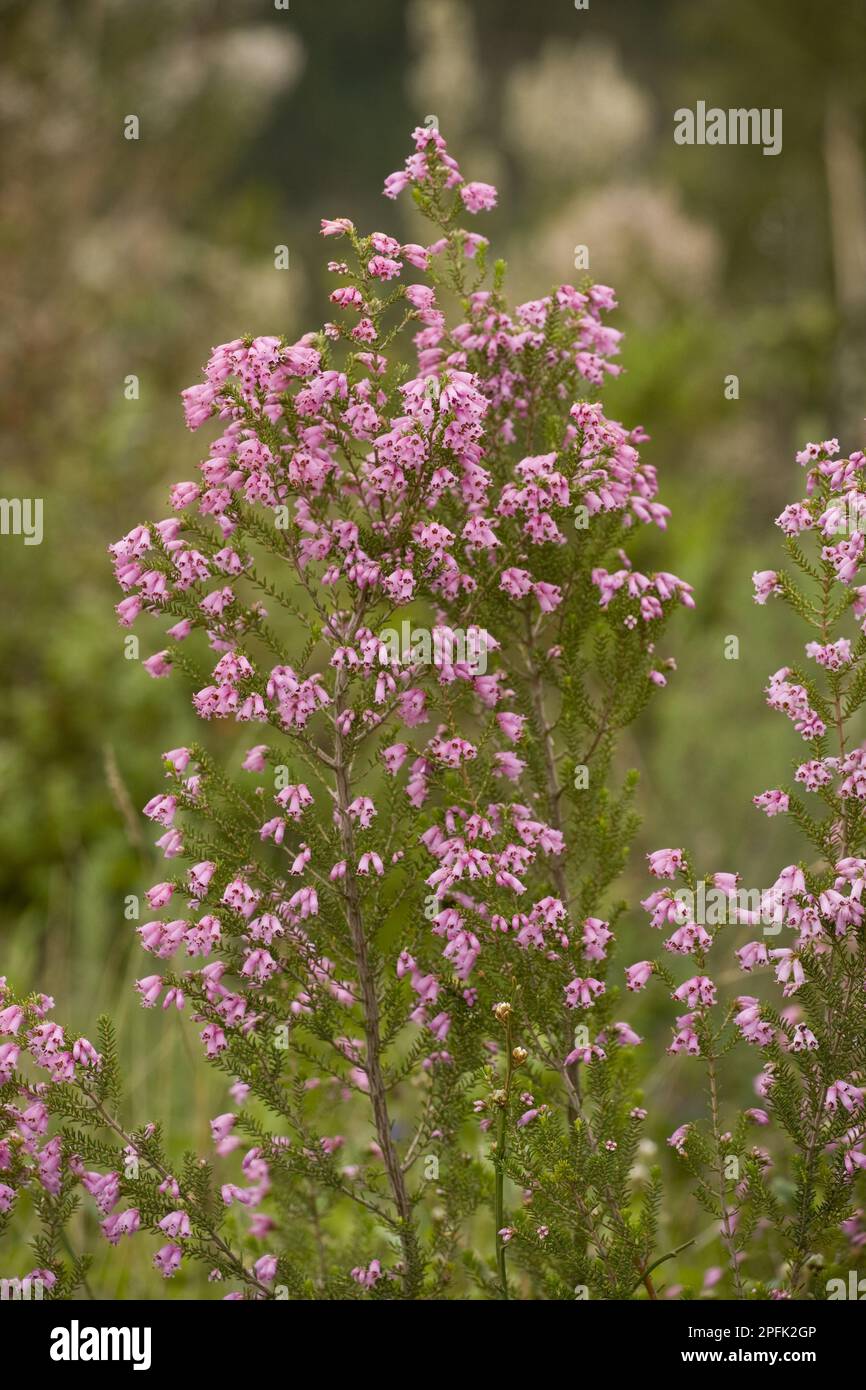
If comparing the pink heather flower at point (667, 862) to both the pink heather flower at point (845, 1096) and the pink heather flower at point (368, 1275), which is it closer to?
the pink heather flower at point (845, 1096)

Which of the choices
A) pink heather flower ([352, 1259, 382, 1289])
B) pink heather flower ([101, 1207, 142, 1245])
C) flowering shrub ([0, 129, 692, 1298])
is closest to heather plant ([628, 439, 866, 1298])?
flowering shrub ([0, 129, 692, 1298])

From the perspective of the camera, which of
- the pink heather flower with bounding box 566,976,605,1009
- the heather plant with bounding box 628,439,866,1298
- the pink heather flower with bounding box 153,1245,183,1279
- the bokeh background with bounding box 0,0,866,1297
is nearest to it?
the heather plant with bounding box 628,439,866,1298

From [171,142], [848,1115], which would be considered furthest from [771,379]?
[848,1115]

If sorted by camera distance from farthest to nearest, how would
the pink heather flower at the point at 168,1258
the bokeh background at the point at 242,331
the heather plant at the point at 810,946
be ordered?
1. the bokeh background at the point at 242,331
2. the pink heather flower at the point at 168,1258
3. the heather plant at the point at 810,946

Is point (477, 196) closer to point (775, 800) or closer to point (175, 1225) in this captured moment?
point (775, 800)

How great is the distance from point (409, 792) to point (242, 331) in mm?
5085

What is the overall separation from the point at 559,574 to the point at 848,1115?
1.26m

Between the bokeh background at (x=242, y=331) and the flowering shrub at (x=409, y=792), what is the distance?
0.81m

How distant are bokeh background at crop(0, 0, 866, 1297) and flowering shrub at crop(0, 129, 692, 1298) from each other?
2.66 ft

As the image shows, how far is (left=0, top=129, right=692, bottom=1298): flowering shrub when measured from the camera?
251 centimetres

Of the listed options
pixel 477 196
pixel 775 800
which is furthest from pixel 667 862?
pixel 477 196

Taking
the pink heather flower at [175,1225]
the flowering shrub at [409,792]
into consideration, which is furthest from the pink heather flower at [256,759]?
the pink heather flower at [175,1225]

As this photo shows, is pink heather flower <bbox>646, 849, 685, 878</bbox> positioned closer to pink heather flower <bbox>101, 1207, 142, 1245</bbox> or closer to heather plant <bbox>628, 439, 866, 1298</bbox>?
heather plant <bbox>628, 439, 866, 1298</bbox>

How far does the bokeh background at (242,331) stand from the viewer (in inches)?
234
